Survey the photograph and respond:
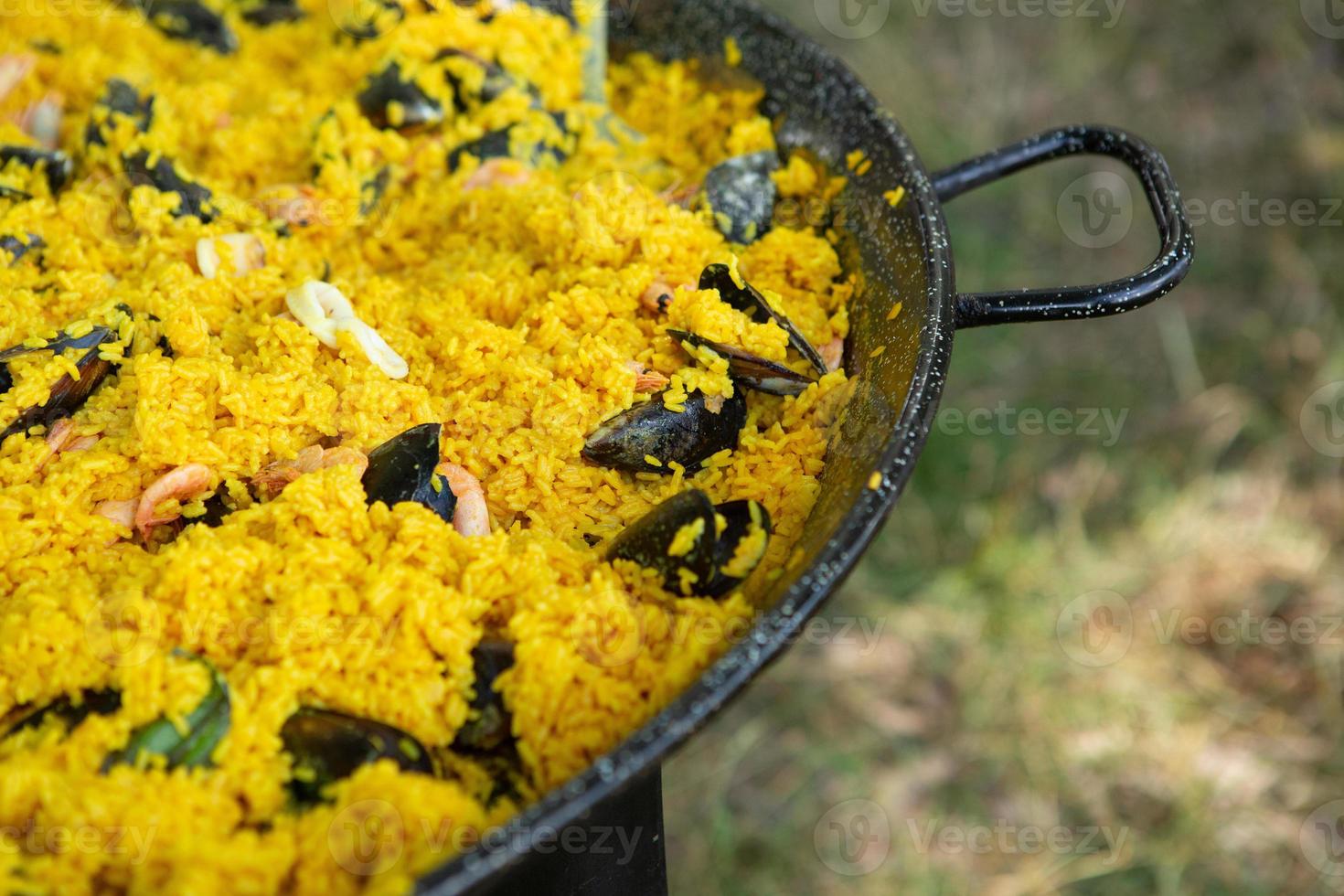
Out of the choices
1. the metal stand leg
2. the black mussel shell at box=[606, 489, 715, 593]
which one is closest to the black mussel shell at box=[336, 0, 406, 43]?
the black mussel shell at box=[606, 489, 715, 593]

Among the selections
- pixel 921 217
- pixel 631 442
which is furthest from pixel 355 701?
pixel 921 217

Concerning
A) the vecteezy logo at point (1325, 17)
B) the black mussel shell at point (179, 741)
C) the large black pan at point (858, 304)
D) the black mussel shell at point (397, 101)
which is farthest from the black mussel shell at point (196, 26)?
the vecteezy logo at point (1325, 17)
